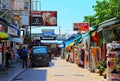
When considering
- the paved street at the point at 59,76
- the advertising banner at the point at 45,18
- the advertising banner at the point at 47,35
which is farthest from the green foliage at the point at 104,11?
the advertising banner at the point at 47,35

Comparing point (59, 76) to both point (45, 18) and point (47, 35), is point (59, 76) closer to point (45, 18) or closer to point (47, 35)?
point (45, 18)

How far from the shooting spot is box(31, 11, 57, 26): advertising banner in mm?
78062

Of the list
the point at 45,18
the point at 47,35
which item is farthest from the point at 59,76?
the point at 47,35

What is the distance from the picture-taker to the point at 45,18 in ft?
260

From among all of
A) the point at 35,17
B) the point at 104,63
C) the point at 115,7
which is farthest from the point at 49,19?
the point at 104,63

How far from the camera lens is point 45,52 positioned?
43.0 m

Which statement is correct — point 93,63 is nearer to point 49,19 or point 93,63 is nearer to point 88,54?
point 88,54

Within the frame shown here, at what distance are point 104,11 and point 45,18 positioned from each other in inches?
870

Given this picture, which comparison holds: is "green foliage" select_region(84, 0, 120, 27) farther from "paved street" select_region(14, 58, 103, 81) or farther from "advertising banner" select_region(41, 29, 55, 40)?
"advertising banner" select_region(41, 29, 55, 40)

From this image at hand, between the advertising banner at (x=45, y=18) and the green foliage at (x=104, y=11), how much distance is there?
14350 millimetres

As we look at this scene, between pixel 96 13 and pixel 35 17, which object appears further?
pixel 35 17

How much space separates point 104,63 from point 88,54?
26.0 ft

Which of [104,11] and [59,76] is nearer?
[59,76]

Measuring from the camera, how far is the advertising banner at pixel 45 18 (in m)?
78.1
